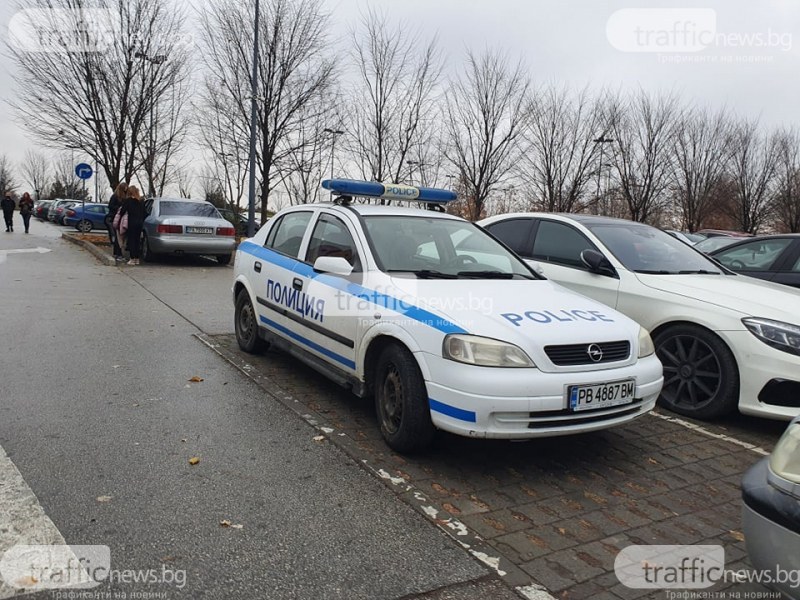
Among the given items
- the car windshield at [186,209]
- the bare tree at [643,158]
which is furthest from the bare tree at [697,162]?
the car windshield at [186,209]

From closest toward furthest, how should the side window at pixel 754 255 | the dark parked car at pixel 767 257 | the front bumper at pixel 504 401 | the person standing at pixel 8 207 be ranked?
1. the front bumper at pixel 504 401
2. the dark parked car at pixel 767 257
3. the side window at pixel 754 255
4. the person standing at pixel 8 207

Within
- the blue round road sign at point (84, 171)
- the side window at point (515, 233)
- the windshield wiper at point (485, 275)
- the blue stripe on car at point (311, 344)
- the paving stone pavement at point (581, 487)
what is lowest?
the paving stone pavement at point (581, 487)

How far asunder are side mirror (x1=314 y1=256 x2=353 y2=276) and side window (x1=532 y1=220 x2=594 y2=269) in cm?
255

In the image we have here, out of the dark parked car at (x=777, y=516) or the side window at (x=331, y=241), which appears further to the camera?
the side window at (x=331, y=241)

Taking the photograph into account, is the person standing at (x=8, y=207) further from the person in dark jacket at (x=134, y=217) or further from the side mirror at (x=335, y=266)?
the side mirror at (x=335, y=266)

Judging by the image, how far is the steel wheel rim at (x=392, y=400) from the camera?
12.6 ft

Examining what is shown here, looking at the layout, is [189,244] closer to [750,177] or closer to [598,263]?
[598,263]

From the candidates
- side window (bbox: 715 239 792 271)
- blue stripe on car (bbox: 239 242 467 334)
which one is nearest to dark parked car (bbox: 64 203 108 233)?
blue stripe on car (bbox: 239 242 467 334)

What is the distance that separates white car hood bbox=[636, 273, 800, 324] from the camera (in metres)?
4.55

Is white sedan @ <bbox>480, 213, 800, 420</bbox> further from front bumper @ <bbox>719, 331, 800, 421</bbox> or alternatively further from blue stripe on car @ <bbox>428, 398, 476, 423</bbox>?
blue stripe on car @ <bbox>428, 398, 476, 423</bbox>

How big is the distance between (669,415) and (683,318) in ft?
2.64

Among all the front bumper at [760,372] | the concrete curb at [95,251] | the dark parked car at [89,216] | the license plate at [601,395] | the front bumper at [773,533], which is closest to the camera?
the front bumper at [773,533]

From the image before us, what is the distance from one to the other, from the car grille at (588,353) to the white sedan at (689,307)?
1.30 meters

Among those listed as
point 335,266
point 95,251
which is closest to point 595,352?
point 335,266
